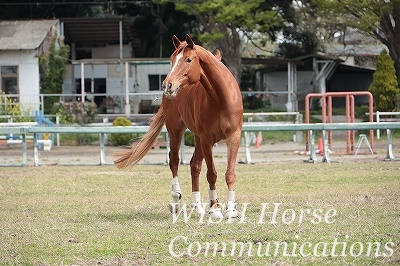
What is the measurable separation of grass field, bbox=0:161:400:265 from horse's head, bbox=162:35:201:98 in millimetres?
1687

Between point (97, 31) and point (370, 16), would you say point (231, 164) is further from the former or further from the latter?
point (97, 31)

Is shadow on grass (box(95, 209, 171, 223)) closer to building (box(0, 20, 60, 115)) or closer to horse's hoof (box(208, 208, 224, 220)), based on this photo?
horse's hoof (box(208, 208, 224, 220))

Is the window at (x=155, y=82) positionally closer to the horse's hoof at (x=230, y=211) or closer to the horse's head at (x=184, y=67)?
the horse's head at (x=184, y=67)

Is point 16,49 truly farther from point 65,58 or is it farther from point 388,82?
point 388,82

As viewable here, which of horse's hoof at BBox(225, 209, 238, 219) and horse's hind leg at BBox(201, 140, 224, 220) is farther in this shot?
horse's hind leg at BBox(201, 140, 224, 220)

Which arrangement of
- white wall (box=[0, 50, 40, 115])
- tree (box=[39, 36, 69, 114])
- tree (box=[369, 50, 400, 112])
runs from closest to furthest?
tree (box=[369, 50, 400, 112]), white wall (box=[0, 50, 40, 115]), tree (box=[39, 36, 69, 114])

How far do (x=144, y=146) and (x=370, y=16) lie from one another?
2408 cm

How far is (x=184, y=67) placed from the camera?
32.7 feet

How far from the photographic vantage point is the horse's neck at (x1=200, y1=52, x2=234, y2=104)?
10.3 m

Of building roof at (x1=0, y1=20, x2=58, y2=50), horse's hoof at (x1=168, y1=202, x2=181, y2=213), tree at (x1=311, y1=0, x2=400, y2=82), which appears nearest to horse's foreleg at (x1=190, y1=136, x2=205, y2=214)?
horse's hoof at (x1=168, y1=202, x2=181, y2=213)

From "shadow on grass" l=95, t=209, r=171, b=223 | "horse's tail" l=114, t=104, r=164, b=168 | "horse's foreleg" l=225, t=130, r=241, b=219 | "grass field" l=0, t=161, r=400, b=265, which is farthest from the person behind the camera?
"horse's tail" l=114, t=104, r=164, b=168

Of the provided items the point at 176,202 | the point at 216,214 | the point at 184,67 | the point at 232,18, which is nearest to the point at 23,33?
the point at 232,18

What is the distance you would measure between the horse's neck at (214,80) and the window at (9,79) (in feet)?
108

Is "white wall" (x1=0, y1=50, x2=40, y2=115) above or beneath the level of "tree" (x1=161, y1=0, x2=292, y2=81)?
beneath
